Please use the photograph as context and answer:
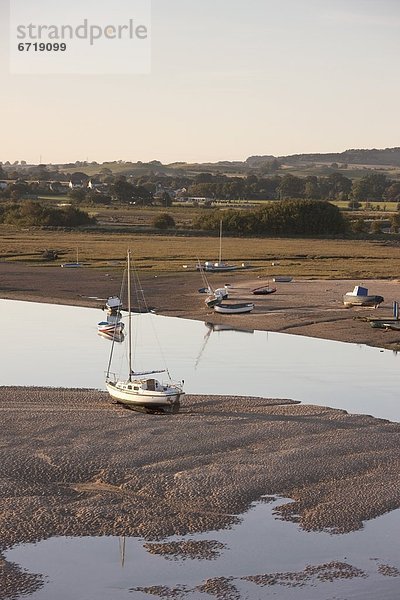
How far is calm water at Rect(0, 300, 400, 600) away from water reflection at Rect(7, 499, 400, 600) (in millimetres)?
33

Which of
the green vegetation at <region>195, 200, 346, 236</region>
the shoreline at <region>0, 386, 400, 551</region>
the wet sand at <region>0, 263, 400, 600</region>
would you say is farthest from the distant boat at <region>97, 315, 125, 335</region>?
the green vegetation at <region>195, 200, 346, 236</region>

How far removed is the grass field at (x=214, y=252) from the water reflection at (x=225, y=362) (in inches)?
839

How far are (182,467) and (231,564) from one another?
5853mm

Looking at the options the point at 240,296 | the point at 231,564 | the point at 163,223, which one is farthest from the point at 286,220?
the point at 231,564

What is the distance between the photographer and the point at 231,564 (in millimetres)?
21562

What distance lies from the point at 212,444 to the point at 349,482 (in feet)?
14.0

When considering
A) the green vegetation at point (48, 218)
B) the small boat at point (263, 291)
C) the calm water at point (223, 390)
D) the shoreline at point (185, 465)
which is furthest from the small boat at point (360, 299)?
the green vegetation at point (48, 218)

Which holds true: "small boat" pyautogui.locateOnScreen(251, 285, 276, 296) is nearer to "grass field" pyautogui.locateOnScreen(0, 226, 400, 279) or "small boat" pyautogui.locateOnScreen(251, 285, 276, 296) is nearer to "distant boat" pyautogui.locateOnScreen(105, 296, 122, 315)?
"distant boat" pyautogui.locateOnScreen(105, 296, 122, 315)

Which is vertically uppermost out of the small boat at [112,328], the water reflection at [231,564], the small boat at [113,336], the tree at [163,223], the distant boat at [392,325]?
the tree at [163,223]

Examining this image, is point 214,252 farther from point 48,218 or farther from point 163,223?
point 48,218

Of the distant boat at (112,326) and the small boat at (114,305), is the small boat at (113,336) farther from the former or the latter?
the small boat at (114,305)

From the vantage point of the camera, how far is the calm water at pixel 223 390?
68.3 ft

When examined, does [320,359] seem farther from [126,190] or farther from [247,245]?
[126,190]

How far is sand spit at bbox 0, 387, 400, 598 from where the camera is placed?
2384 cm
